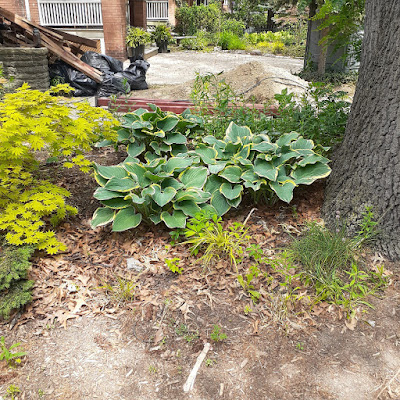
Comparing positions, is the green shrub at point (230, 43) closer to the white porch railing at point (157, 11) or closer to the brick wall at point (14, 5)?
the white porch railing at point (157, 11)

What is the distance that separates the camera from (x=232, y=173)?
336 cm

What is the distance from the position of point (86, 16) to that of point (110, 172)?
11936mm

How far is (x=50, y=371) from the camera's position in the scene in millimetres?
2137

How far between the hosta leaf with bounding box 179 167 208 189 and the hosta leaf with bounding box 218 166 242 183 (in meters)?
0.16

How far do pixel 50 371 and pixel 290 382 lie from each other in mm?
1376

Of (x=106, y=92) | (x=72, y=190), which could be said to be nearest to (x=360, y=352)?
(x=72, y=190)

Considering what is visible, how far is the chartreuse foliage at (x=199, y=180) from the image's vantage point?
122 inches

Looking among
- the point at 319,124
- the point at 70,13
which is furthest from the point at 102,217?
the point at 70,13

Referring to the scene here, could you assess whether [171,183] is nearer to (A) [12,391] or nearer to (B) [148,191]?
(B) [148,191]

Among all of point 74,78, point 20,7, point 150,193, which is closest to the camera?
point 150,193

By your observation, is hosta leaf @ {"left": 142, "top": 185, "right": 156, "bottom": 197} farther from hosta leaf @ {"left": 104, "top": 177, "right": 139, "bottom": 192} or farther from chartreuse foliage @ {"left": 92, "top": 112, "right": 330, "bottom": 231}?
hosta leaf @ {"left": 104, "top": 177, "right": 139, "bottom": 192}

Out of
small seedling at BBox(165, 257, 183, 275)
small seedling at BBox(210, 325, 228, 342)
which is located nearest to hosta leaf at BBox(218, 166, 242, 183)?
small seedling at BBox(165, 257, 183, 275)

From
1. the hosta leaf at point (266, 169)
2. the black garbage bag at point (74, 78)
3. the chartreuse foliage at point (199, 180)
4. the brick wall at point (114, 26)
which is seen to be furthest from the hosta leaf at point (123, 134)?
the brick wall at point (114, 26)

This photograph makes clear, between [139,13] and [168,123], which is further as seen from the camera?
[139,13]
